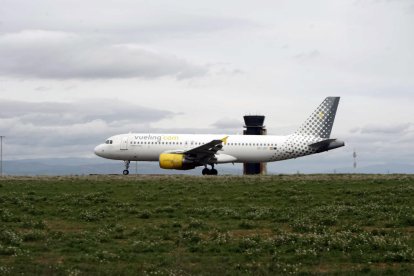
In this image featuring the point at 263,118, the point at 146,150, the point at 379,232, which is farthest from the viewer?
the point at 263,118

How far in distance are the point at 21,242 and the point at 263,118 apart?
79192mm

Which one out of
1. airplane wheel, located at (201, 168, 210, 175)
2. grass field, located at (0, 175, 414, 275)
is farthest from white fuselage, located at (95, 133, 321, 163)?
grass field, located at (0, 175, 414, 275)

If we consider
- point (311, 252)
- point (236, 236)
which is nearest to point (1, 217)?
point (236, 236)

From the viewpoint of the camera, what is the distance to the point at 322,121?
60.2 meters

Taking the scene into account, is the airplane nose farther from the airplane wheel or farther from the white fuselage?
the airplane wheel

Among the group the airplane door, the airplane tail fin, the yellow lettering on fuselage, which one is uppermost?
the airplane tail fin

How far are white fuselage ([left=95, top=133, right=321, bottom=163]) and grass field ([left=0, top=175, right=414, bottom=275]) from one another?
1982 centimetres

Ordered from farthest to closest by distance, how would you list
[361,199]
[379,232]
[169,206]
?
[361,199] → [169,206] → [379,232]

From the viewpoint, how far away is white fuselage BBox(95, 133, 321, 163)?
57.4 m

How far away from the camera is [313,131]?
197 ft

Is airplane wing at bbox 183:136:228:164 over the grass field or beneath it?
over

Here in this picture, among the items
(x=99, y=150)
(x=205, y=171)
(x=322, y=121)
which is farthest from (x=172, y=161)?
(x=322, y=121)

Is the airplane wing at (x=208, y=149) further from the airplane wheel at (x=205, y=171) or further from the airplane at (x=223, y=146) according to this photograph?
the airplane wheel at (x=205, y=171)

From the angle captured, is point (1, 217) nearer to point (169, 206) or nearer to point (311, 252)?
point (169, 206)
